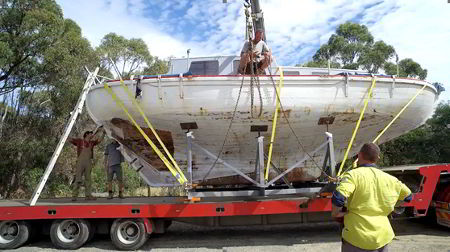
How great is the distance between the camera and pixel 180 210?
17.5ft

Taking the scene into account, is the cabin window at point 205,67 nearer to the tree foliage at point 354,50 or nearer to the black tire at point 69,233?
the black tire at point 69,233

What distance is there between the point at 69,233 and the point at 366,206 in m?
4.86

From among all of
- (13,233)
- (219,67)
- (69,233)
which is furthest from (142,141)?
(13,233)

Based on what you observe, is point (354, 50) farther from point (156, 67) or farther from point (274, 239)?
point (274, 239)

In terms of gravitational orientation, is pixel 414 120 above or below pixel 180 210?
above

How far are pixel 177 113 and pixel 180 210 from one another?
1602mm

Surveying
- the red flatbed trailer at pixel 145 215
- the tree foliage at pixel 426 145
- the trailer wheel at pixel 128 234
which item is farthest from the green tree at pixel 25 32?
the tree foliage at pixel 426 145

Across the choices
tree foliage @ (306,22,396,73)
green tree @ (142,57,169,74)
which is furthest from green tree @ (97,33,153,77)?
tree foliage @ (306,22,396,73)

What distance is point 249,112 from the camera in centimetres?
582

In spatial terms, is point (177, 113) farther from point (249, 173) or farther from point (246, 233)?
point (246, 233)

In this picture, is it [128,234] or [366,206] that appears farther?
[128,234]

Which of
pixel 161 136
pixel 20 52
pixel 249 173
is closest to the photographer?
pixel 161 136

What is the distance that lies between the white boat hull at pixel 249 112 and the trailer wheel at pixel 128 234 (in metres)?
1.58

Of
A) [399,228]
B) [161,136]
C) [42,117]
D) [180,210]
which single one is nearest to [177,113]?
[161,136]
